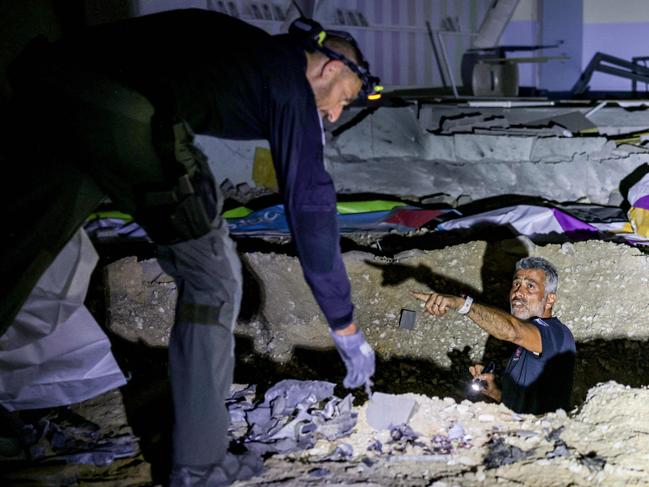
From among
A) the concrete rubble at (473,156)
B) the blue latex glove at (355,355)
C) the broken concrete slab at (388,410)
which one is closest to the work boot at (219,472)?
the blue latex glove at (355,355)

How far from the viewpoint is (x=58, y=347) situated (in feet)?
9.69

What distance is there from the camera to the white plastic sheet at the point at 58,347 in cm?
Answer: 282

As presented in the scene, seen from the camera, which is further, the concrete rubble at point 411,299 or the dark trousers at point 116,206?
the concrete rubble at point 411,299

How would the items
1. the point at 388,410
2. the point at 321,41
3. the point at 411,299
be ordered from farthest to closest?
the point at 411,299, the point at 388,410, the point at 321,41

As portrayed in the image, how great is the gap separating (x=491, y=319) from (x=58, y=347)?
5.97ft

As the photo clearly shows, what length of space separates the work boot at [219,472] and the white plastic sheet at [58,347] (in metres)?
0.89

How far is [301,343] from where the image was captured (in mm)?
4836

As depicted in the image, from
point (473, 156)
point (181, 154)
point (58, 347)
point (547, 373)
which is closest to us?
point (181, 154)

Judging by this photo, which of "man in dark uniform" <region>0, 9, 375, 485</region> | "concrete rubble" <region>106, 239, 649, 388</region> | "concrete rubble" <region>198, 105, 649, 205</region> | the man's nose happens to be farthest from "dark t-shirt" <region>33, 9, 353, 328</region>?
"concrete rubble" <region>198, 105, 649, 205</region>

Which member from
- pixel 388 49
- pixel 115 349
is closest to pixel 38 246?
pixel 115 349

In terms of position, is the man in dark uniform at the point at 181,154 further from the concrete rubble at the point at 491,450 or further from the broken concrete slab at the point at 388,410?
the broken concrete slab at the point at 388,410

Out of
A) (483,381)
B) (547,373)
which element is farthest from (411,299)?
(547,373)

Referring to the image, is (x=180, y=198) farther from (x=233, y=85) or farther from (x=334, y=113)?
(x=334, y=113)

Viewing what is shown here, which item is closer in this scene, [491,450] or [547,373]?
[491,450]
